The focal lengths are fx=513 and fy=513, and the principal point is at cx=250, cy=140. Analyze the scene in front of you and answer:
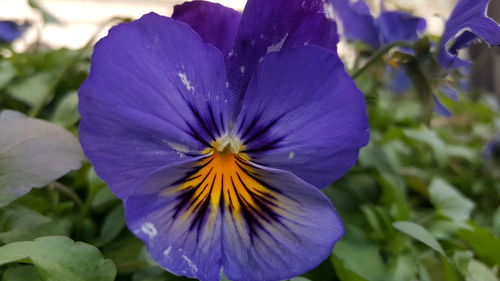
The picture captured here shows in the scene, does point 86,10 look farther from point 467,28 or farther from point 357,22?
point 467,28

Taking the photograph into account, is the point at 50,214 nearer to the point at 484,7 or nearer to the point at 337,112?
the point at 337,112

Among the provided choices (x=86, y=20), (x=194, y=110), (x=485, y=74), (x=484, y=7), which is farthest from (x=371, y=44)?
(x=86, y=20)

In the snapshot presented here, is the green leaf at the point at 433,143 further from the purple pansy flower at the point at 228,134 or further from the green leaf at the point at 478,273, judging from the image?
the purple pansy flower at the point at 228,134

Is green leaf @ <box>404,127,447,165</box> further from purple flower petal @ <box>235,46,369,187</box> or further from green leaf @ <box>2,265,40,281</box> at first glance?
green leaf @ <box>2,265,40,281</box>

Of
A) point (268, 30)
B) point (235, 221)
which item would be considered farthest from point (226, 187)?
point (268, 30)

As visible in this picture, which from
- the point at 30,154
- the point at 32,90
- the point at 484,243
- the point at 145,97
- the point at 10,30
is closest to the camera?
the point at 145,97
